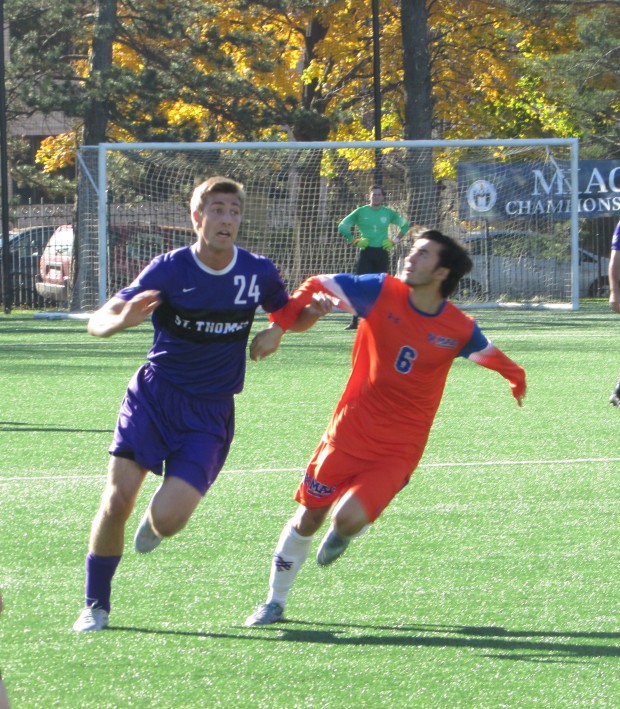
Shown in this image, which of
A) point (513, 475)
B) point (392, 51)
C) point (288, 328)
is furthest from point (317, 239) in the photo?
point (288, 328)

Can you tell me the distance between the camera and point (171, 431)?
5008 mm

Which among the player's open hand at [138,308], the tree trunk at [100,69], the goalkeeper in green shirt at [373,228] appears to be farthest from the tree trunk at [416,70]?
the player's open hand at [138,308]

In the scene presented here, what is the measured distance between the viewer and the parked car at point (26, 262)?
26.3 metres

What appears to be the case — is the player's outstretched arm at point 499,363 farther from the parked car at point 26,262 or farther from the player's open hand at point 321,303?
the parked car at point 26,262

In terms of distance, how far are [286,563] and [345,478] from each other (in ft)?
1.31

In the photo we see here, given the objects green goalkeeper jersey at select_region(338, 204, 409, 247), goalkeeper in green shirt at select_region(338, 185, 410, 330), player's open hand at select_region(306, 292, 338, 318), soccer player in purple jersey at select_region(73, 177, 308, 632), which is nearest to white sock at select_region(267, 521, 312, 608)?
soccer player in purple jersey at select_region(73, 177, 308, 632)

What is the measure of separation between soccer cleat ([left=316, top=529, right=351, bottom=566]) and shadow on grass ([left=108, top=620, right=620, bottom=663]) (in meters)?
0.32

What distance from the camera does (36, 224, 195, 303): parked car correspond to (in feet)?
72.0

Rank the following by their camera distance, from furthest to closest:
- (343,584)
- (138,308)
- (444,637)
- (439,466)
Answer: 1. (439,466)
2. (343,584)
3. (138,308)
4. (444,637)

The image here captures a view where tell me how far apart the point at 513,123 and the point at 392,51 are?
22.8 feet

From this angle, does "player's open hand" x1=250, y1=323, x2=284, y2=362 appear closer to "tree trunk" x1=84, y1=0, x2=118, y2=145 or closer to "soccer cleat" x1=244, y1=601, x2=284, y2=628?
"soccer cleat" x1=244, y1=601, x2=284, y2=628

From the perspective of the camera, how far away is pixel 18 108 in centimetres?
3038

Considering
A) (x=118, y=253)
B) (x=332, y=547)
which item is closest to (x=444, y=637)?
(x=332, y=547)

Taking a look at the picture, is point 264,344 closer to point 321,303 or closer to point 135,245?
point 321,303
